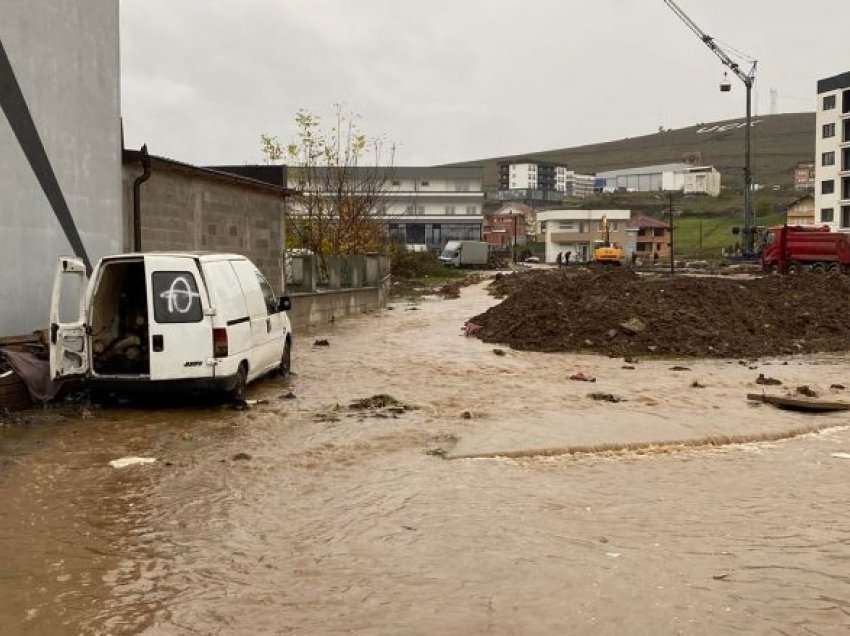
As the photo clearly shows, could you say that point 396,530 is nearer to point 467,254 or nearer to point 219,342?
point 219,342

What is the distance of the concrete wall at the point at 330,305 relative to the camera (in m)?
23.8

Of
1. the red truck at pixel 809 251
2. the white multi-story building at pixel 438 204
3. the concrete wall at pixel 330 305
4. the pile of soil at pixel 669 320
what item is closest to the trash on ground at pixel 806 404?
the pile of soil at pixel 669 320

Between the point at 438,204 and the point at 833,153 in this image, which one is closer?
the point at 833,153

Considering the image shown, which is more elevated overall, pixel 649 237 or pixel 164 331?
pixel 649 237

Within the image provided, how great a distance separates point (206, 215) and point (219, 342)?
9.39 meters

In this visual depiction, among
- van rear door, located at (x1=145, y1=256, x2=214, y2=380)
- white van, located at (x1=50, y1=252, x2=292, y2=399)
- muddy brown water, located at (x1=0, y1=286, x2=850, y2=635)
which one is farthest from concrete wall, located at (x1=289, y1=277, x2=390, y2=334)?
muddy brown water, located at (x1=0, y1=286, x2=850, y2=635)

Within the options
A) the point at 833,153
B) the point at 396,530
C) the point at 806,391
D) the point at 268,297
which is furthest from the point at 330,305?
the point at 833,153

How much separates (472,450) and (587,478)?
141cm

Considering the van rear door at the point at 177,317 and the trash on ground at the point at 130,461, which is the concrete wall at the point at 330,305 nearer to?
the van rear door at the point at 177,317

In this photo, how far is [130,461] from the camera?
8.52m

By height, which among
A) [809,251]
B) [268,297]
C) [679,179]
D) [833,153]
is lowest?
[268,297]

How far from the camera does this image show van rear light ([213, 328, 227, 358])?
1038cm

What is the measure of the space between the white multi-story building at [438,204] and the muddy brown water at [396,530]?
331 ft

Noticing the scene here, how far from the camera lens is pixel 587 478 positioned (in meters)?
8.12
